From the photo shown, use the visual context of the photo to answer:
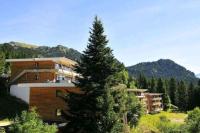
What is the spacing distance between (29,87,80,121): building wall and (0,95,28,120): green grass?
2353 millimetres

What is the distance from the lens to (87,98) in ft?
165

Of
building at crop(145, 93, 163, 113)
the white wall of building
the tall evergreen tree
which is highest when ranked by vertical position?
the tall evergreen tree

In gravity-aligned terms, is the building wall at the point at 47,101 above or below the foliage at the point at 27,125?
above

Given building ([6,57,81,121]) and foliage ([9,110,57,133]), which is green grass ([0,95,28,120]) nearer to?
building ([6,57,81,121])

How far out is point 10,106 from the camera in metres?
67.0

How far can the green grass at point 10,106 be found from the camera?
62.2 meters

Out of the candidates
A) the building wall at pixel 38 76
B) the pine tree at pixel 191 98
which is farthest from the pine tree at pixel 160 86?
the building wall at pixel 38 76

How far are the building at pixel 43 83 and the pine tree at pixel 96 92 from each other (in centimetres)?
1213

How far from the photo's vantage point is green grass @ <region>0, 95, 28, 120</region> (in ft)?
204

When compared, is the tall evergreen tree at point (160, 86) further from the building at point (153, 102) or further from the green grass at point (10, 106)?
the green grass at point (10, 106)

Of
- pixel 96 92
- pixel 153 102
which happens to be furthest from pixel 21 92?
pixel 153 102

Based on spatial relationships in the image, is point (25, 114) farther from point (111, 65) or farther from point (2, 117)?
point (2, 117)

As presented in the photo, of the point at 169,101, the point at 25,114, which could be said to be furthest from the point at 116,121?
the point at 169,101

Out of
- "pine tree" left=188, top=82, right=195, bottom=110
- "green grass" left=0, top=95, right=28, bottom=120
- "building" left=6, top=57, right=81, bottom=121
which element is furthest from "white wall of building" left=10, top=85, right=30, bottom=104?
"pine tree" left=188, top=82, right=195, bottom=110
